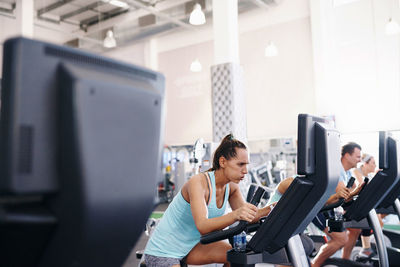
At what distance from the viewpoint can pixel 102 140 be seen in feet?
2.34

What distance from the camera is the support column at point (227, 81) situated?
6.53 m

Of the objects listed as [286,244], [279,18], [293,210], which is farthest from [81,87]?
[279,18]

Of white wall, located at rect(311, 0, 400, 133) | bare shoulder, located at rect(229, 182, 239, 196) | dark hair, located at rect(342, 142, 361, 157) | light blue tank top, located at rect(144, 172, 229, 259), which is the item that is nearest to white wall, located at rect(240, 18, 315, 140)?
white wall, located at rect(311, 0, 400, 133)

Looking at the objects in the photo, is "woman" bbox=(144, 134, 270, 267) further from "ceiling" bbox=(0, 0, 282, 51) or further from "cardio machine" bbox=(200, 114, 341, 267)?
"ceiling" bbox=(0, 0, 282, 51)

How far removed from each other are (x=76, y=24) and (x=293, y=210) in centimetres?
1215

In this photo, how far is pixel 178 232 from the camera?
2074 millimetres

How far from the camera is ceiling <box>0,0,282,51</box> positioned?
10359 millimetres

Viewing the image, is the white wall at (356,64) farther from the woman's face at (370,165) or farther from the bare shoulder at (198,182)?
the bare shoulder at (198,182)

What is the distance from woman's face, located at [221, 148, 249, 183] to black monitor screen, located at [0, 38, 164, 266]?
1.36 metres

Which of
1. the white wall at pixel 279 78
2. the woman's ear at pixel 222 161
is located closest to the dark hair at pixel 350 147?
the woman's ear at pixel 222 161

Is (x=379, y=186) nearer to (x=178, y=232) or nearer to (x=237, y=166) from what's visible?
(x=237, y=166)

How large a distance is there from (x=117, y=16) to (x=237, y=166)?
35.6 feet

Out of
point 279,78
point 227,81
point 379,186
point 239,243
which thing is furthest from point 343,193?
point 279,78

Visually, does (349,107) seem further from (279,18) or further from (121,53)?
(121,53)
